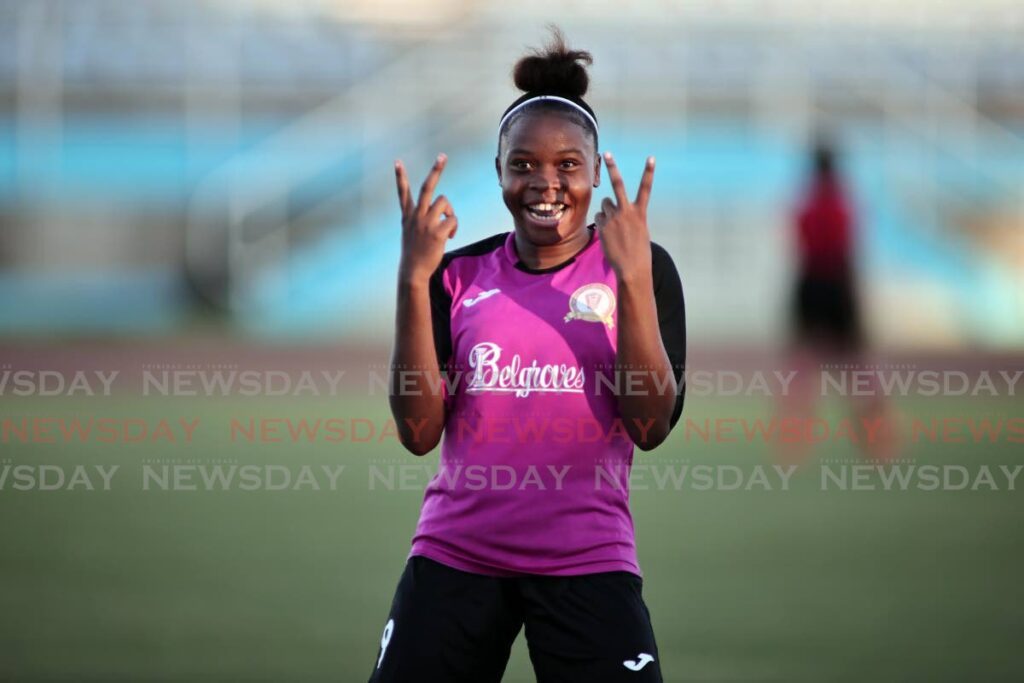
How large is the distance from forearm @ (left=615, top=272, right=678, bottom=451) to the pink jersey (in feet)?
0.30

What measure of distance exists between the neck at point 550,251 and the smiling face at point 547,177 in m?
0.03

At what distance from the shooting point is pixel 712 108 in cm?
2561

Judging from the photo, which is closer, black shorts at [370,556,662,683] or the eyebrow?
black shorts at [370,556,662,683]

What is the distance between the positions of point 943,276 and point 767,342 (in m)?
3.52

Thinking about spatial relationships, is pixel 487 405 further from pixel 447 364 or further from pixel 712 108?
pixel 712 108

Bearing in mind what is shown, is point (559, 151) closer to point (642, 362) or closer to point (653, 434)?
point (642, 362)

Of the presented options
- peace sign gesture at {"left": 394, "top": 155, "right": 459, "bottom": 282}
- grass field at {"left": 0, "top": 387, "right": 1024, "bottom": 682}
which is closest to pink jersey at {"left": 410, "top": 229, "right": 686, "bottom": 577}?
peace sign gesture at {"left": 394, "top": 155, "right": 459, "bottom": 282}

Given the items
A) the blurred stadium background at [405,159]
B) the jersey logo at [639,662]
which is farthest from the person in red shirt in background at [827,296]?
the jersey logo at [639,662]

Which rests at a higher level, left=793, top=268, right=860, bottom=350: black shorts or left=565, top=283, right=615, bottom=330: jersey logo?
left=793, top=268, right=860, bottom=350: black shorts

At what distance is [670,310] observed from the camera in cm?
357

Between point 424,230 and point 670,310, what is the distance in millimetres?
632

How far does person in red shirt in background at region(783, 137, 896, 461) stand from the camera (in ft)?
39.0

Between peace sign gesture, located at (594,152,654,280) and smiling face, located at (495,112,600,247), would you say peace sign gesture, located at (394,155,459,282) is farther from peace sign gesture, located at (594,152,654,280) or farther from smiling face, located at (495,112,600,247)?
peace sign gesture, located at (594,152,654,280)

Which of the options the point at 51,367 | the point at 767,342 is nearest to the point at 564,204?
the point at 51,367
